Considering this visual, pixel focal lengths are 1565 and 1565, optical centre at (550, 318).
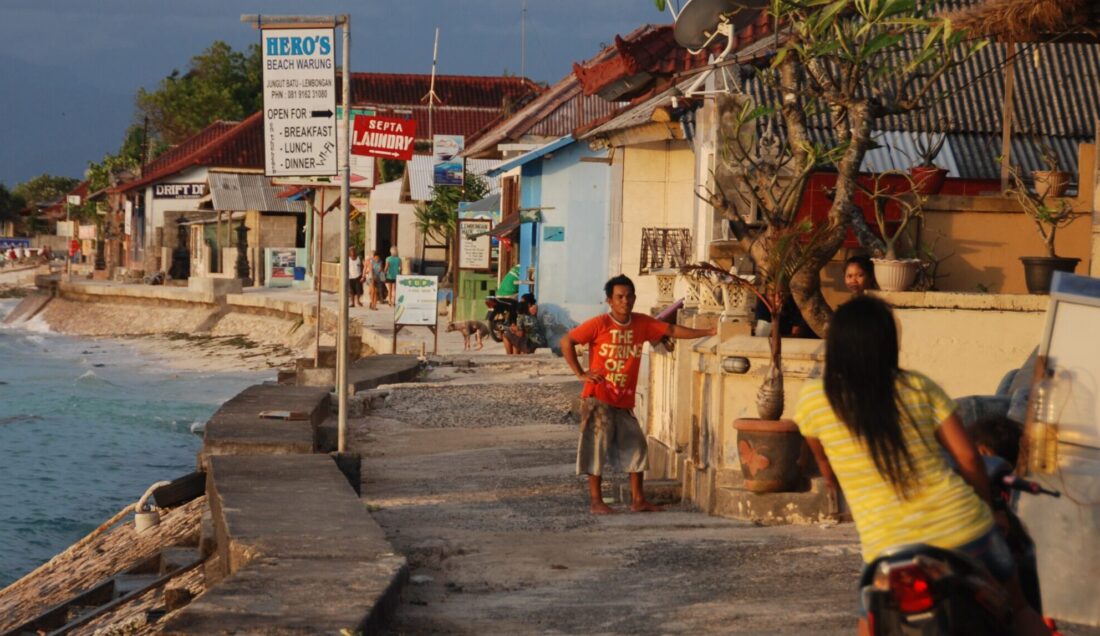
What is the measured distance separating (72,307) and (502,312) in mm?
33443

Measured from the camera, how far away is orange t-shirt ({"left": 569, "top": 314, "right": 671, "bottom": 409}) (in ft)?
32.4

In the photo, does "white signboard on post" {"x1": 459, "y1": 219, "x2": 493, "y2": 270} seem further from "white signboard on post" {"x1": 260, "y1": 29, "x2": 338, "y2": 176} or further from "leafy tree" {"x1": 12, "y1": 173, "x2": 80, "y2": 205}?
"leafy tree" {"x1": 12, "y1": 173, "x2": 80, "y2": 205}

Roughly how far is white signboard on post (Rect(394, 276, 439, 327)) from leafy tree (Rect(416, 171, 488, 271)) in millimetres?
12512

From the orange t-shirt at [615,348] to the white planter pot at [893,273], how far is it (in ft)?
4.80

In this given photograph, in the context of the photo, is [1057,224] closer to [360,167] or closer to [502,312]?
[360,167]

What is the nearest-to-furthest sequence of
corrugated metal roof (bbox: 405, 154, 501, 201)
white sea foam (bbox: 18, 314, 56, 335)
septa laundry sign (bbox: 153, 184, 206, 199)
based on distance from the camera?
corrugated metal roof (bbox: 405, 154, 501, 201) → white sea foam (bbox: 18, 314, 56, 335) → septa laundry sign (bbox: 153, 184, 206, 199)

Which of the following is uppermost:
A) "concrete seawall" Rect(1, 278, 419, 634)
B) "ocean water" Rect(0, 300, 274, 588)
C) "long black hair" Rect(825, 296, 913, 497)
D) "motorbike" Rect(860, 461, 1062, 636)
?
"long black hair" Rect(825, 296, 913, 497)

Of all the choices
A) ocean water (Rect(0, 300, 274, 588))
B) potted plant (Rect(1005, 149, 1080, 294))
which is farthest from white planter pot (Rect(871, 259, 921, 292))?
ocean water (Rect(0, 300, 274, 588))

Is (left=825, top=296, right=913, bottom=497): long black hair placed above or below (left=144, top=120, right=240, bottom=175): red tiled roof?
below

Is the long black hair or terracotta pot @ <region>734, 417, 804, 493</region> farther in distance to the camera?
terracotta pot @ <region>734, 417, 804, 493</region>

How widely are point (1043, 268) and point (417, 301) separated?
13.2 meters

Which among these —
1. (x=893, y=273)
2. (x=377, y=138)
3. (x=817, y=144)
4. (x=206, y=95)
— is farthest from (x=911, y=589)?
(x=206, y=95)

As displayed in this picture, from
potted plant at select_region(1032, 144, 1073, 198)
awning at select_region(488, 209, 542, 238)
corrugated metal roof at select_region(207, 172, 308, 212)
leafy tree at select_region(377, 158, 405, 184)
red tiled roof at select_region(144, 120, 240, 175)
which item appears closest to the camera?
potted plant at select_region(1032, 144, 1073, 198)

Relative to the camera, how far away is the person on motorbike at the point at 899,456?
4.51m
